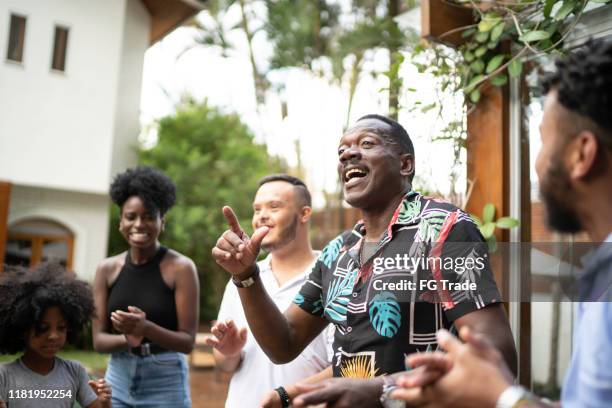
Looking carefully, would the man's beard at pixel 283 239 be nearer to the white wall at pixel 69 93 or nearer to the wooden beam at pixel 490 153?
the wooden beam at pixel 490 153

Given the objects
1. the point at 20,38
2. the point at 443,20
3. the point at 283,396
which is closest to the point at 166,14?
the point at 20,38

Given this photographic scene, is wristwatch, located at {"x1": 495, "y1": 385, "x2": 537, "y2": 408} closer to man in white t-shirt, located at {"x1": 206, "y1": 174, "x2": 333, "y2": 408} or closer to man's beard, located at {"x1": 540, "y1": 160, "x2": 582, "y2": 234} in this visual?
man's beard, located at {"x1": 540, "y1": 160, "x2": 582, "y2": 234}

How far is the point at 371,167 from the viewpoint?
2244 millimetres

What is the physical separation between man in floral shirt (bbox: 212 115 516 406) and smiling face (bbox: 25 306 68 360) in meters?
1.01

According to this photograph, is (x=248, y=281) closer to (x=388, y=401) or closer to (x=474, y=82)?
(x=388, y=401)

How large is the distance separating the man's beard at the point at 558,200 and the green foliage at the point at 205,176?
12834mm

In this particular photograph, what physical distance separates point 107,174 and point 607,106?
1266 cm

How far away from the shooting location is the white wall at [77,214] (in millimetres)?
12141

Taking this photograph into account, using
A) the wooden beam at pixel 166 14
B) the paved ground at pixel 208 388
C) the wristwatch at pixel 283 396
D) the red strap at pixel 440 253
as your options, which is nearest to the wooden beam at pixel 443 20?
the red strap at pixel 440 253

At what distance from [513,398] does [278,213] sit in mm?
2051

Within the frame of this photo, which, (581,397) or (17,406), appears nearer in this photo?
(581,397)

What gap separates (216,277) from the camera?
1519 cm

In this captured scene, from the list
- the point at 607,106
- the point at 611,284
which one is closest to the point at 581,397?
the point at 611,284

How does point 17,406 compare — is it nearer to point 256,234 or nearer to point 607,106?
point 256,234
